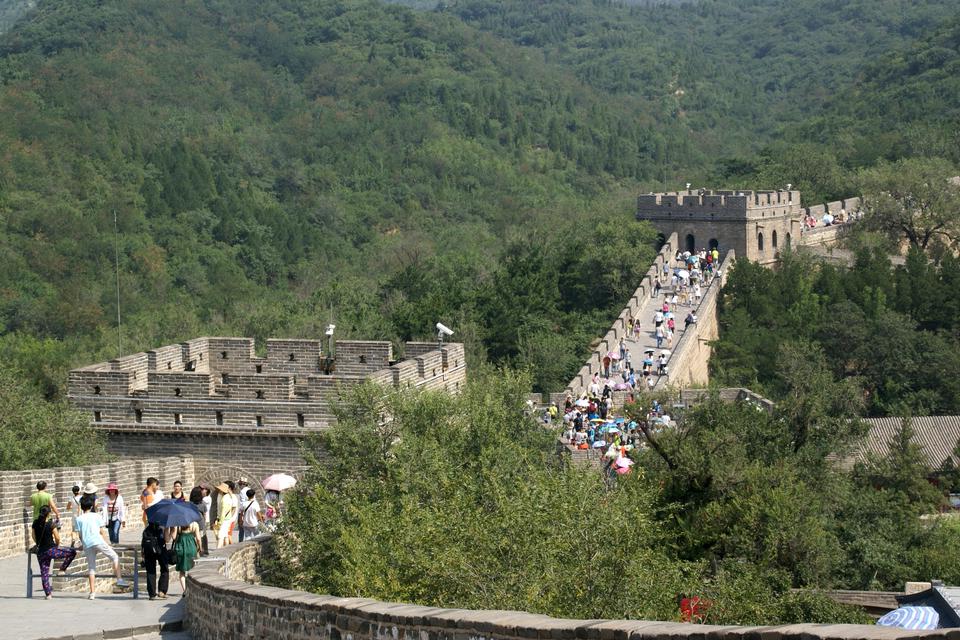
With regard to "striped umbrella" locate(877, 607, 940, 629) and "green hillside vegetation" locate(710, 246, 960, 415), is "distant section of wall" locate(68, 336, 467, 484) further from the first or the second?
"green hillside vegetation" locate(710, 246, 960, 415)

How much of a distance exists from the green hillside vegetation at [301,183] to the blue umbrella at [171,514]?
25.0 metres

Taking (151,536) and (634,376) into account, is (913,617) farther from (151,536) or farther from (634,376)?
(634,376)

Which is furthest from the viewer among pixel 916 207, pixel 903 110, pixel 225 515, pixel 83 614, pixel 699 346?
pixel 903 110

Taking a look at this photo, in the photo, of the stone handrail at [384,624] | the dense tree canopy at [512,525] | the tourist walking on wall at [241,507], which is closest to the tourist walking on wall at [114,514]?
the tourist walking on wall at [241,507]

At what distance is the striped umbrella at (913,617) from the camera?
18984mm

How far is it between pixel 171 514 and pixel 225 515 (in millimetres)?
2627

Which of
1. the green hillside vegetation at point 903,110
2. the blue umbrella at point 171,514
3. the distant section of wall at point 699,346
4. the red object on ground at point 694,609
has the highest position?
the green hillside vegetation at point 903,110

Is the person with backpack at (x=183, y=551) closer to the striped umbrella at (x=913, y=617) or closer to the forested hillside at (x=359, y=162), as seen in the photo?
the striped umbrella at (x=913, y=617)

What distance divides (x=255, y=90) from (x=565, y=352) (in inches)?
3858

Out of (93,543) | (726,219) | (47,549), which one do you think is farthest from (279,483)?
(726,219)

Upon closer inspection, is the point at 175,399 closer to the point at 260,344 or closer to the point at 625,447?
the point at 625,447

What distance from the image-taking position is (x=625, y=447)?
32156 millimetres

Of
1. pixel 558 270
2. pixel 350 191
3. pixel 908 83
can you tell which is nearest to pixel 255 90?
pixel 350 191

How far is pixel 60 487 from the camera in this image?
2166cm
